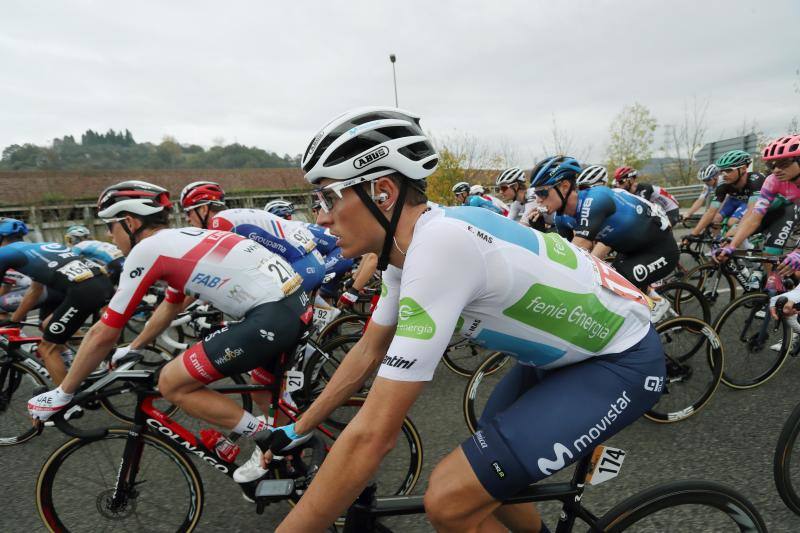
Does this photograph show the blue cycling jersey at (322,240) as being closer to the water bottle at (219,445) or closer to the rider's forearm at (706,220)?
the water bottle at (219,445)

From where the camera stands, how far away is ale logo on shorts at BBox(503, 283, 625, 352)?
1.42 metres

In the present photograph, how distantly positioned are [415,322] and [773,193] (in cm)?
510

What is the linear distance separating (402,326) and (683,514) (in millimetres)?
1285

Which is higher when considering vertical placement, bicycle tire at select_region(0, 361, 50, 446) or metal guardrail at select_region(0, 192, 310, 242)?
metal guardrail at select_region(0, 192, 310, 242)

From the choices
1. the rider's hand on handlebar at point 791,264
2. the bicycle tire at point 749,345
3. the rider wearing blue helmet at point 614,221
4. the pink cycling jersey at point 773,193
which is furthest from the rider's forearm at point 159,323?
the pink cycling jersey at point 773,193

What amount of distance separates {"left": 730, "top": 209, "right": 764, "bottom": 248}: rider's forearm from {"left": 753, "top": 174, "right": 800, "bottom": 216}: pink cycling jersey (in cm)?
6

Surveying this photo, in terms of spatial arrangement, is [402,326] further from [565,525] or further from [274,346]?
[274,346]

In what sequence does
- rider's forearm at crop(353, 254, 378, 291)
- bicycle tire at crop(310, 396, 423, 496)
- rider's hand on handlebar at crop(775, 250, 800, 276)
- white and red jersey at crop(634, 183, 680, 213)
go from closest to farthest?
bicycle tire at crop(310, 396, 423, 496) → rider's hand on handlebar at crop(775, 250, 800, 276) → rider's forearm at crop(353, 254, 378, 291) → white and red jersey at crop(634, 183, 680, 213)

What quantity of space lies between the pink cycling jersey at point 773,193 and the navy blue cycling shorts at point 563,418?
4059mm

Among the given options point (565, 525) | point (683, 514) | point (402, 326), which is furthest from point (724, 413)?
point (402, 326)

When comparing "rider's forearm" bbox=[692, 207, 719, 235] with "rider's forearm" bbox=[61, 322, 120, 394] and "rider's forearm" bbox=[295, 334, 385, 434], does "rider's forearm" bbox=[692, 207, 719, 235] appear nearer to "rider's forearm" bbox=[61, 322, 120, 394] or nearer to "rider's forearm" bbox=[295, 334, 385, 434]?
"rider's forearm" bbox=[295, 334, 385, 434]

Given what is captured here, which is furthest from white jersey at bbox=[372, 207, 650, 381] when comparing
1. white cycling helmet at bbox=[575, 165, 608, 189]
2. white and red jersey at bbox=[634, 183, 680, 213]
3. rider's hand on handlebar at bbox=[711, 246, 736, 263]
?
white and red jersey at bbox=[634, 183, 680, 213]

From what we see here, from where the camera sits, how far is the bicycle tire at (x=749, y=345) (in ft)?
12.3

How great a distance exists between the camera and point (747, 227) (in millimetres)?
4609
